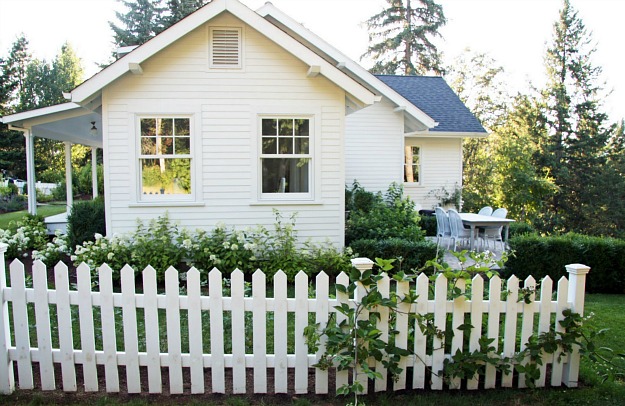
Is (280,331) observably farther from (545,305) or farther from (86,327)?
(545,305)

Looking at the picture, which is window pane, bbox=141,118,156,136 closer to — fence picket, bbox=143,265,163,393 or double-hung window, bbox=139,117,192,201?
double-hung window, bbox=139,117,192,201

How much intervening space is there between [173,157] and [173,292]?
5.37 meters

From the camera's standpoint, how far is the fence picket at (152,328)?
129 inches

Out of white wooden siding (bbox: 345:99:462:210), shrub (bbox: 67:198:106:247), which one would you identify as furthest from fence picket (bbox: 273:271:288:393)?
white wooden siding (bbox: 345:99:462:210)

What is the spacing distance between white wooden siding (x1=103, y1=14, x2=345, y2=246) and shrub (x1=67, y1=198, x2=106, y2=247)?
125cm

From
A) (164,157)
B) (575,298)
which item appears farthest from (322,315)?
(164,157)

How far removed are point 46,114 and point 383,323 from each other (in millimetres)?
9626

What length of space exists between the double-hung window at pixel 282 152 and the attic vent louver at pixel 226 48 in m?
1.16

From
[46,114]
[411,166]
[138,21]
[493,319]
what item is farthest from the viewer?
[138,21]

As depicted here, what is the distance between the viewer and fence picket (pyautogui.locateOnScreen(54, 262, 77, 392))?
3.30 metres

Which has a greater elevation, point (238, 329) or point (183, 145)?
point (183, 145)

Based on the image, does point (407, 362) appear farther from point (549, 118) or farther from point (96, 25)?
point (96, 25)

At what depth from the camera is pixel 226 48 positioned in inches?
323

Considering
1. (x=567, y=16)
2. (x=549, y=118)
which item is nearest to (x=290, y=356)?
(x=549, y=118)
